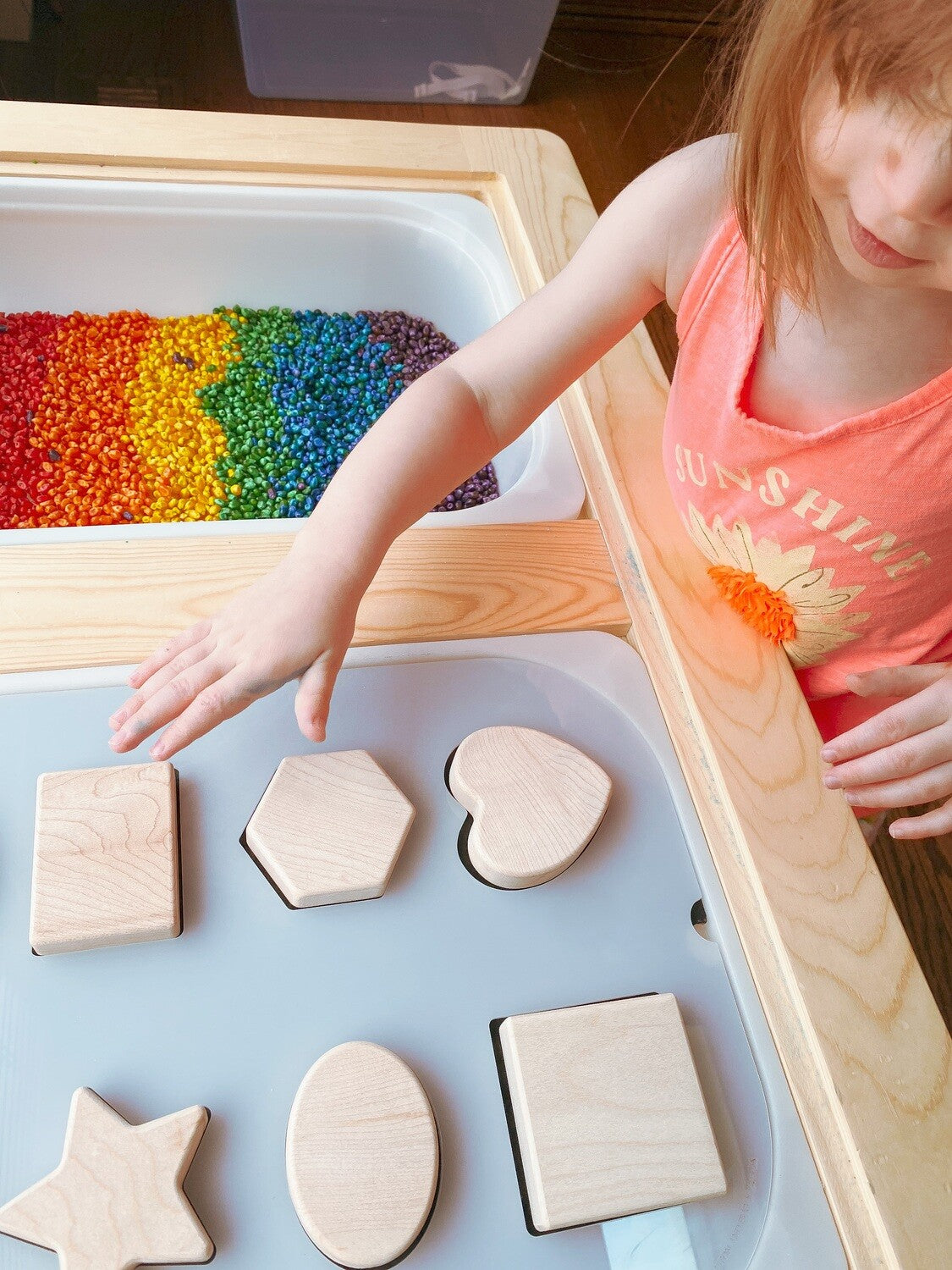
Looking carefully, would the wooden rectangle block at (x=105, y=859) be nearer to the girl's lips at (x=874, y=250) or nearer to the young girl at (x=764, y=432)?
the young girl at (x=764, y=432)

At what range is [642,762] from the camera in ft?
2.01

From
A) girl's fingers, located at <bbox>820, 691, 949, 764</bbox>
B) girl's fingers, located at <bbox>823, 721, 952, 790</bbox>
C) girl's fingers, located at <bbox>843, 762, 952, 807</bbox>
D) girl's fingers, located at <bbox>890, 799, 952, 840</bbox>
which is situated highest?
girl's fingers, located at <bbox>820, 691, 949, 764</bbox>

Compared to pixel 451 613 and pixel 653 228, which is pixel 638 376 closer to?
pixel 653 228

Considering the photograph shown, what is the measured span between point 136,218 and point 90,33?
4.20ft

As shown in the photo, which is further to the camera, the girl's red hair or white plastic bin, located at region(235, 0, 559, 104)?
white plastic bin, located at region(235, 0, 559, 104)

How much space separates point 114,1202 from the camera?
0.42 meters

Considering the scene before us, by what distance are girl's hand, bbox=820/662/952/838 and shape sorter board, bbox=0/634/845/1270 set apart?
0.35 ft

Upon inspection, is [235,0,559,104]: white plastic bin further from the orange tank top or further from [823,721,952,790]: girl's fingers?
[823,721,952,790]: girl's fingers

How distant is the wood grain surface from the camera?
0.58 meters

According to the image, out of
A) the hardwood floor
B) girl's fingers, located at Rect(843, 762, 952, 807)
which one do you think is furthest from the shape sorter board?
the hardwood floor

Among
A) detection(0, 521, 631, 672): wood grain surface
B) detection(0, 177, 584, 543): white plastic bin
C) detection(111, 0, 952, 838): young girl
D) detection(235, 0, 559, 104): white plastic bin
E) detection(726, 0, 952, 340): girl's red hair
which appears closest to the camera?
detection(726, 0, 952, 340): girl's red hair

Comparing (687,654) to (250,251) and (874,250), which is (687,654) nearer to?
(874,250)

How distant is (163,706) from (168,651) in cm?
4

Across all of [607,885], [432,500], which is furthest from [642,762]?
[432,500]
